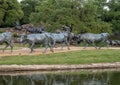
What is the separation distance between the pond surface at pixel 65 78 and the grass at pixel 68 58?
2.68m

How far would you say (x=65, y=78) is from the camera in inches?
1026

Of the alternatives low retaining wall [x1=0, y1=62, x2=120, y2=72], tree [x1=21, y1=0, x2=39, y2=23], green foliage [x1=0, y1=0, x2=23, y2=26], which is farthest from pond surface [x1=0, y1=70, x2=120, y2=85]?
tree [x1=21, y1=0, x2=39, y2=23]

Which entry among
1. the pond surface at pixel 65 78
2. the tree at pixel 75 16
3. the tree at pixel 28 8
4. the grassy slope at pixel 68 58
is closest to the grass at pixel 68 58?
the grassy slope at pixel 68 58

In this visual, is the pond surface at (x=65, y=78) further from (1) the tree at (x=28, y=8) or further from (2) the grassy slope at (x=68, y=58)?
(1) the tree at (x=28, y=8)

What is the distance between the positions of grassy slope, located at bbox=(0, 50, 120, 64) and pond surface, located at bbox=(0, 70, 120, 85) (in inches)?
109

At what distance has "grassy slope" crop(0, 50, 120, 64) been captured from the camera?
1238 inches

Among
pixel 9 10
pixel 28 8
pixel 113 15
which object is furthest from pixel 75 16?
pixel 28 8

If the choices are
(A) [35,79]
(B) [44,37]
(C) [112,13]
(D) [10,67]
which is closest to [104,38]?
(B) [44,37]

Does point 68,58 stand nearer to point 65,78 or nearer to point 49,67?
point 49,67

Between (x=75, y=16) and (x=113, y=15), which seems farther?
→ (x=113, y=15)

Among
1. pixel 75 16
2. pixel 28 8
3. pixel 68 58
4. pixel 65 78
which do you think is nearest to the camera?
pixel 65 78

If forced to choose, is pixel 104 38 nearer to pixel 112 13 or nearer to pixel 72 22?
pixel 72 22

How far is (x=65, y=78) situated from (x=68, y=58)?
23.1 feet

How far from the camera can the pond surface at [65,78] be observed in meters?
24.2
